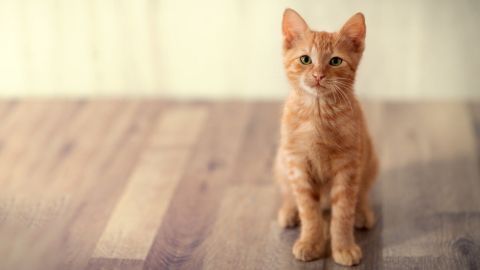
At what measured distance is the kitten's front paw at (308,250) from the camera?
7.96 ft

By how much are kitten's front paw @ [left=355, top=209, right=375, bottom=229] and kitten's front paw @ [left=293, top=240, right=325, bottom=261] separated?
0.65 feet

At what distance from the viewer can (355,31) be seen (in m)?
2.30

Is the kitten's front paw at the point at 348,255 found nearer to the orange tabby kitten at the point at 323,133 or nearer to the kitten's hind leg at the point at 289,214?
the orange tabby kitten at the point at 323,133

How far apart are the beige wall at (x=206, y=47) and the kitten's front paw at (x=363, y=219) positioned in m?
1.04

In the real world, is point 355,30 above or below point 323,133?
above

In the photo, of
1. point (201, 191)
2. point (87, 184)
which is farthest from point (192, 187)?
point (87, 184)

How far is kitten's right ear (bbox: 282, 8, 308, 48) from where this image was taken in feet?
7.59

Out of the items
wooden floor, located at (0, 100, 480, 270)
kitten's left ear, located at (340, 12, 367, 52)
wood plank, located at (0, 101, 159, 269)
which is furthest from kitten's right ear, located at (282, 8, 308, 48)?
wood plank, located at (0, 101, 159, 269)

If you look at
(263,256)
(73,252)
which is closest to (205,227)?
→ (263,256)

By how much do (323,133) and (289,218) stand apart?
42 centimetres

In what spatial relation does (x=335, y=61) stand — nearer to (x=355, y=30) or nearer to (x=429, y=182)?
(x=355, y=30)

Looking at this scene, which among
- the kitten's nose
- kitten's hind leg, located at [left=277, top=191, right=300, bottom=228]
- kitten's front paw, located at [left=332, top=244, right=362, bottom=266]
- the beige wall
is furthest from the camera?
the beige wall

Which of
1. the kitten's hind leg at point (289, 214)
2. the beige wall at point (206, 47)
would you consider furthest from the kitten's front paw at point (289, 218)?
the beige wall at point (206, 47)

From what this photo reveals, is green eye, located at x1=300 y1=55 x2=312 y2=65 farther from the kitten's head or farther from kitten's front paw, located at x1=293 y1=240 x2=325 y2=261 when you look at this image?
kitten's front paw, located at x1=293 y1=240 x2=325 y2=261
